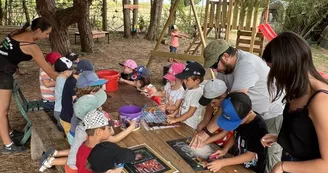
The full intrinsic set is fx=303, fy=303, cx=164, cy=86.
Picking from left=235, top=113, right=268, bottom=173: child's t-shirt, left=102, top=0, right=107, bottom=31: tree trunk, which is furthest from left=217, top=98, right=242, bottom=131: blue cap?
left=102, top=0, right=107, bottom=31: tree trunk

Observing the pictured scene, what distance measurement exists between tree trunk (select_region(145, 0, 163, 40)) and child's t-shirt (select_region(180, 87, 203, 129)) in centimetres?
883

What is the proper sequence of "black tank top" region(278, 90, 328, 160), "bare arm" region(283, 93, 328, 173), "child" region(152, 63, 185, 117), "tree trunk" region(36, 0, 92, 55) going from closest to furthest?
1. "bare arm" region(283, 93, 328, 173)
2. "black tank top" region(278, 90, 328, 160)
3. "child" region(152, 63, 185, 117)
4. "tree trunk" region(36, 0, 92, 55)

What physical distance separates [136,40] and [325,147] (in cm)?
1021

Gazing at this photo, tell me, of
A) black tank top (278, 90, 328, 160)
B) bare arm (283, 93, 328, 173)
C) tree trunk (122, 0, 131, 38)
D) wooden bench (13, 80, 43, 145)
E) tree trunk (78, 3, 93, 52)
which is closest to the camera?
bare arm (283, 93, 328, 173)

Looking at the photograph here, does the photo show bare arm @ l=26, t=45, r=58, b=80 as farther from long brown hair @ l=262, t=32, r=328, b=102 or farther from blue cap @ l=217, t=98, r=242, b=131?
long brown hair @ l=262, t=32, r=328, b=102

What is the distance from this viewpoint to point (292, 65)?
55.6 inches

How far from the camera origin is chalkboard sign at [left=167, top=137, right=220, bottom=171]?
1.99 meters

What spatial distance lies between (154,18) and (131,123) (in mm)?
9334

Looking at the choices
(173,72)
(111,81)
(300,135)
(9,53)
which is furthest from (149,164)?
(9,53)

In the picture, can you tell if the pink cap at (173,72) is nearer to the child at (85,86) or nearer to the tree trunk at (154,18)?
the child at (85,86)

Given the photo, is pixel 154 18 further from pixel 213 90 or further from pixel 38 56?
pixel 213 90

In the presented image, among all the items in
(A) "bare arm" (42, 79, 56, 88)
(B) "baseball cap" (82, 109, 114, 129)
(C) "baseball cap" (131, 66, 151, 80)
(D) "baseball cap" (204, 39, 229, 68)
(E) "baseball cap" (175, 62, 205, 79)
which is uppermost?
(D) "baseball cap" (204, 39, 229, 68)

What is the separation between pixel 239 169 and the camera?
6.44 feet

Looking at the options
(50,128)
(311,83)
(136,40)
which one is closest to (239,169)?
(311,83)
